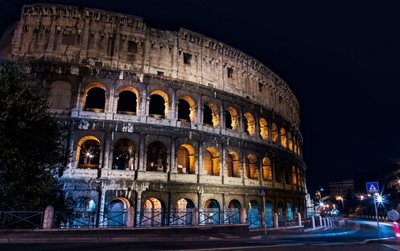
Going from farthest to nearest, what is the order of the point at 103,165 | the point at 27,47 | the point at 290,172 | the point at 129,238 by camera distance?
the point at 290,172, the point at 27,47, the point at 103,165, the point at 129,238

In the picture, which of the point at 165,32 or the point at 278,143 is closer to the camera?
the point at 165,32

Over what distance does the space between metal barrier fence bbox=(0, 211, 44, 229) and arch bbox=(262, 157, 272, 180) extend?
744 inches

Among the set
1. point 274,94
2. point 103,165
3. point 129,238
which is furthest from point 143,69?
point 274,94

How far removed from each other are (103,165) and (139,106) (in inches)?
184

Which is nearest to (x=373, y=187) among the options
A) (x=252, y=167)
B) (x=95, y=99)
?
(x=252, y=167)

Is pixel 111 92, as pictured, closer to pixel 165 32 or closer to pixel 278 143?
pixel 165 32

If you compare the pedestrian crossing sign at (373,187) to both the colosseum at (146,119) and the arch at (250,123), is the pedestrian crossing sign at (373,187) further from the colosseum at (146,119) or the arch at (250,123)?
the arch at (250,123)

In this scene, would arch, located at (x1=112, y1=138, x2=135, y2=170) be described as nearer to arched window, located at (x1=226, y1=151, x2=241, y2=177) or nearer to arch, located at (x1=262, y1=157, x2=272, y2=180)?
arched window, located at (x1=226, y1=151, x2=241, y2=177)

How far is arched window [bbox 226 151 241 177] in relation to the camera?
78.6ft

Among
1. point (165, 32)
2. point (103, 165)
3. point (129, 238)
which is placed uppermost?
point (165, 32)

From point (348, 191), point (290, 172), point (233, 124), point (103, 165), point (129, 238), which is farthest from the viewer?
point (348, 191)

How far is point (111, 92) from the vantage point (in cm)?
2025

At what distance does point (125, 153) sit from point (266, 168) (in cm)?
1282

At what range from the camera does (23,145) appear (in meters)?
12.6
